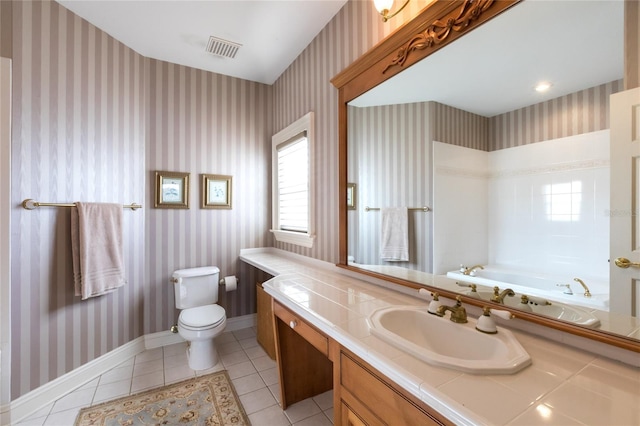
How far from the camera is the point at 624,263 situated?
836 mm

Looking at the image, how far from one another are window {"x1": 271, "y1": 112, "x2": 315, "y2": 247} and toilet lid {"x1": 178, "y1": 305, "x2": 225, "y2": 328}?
3.00ft

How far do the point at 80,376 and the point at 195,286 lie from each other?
3.19 feet

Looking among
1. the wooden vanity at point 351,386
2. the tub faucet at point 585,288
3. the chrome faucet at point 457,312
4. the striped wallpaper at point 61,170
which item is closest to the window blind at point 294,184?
the wooden vanity at point 351,386

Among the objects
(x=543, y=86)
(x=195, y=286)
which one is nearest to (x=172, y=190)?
(x=195, y=286)

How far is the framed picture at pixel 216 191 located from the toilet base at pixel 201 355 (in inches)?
51.1

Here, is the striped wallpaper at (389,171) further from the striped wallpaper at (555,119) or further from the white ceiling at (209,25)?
the white ceiling at (209,25)

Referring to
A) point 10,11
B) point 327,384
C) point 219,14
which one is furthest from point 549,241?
point 10,11

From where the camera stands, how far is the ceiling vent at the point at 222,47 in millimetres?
2416

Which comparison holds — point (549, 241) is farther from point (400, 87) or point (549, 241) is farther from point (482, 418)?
point (400, 87)

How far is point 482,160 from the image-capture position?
121 centimetres

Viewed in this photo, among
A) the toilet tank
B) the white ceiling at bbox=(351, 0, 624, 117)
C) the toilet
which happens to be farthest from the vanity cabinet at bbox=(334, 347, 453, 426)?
the toilet tank

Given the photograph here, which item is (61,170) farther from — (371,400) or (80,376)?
(371,400)

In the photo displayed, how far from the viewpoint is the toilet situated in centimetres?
225

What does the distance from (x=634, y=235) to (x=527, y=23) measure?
2.64ft
